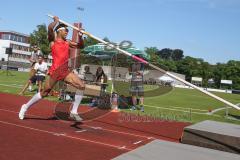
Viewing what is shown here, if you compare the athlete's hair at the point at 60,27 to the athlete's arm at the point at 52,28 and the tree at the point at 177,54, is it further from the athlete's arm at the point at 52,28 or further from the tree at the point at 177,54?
the tree at the point at 177,54

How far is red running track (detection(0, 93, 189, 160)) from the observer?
19.1ft

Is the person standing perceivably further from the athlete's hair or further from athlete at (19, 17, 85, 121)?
the athlete's hair

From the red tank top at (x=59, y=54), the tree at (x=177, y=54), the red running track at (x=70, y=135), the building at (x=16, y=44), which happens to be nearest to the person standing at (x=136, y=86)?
the red running track at (x=70, y=135)

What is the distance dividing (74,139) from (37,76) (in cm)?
1001

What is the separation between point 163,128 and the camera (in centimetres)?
977

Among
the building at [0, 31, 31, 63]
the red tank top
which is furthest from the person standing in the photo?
the building at [0, 31, 31, 63]

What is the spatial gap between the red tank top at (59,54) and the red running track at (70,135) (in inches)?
53.5

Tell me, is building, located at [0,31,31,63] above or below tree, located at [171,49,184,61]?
below

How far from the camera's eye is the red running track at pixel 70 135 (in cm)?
581

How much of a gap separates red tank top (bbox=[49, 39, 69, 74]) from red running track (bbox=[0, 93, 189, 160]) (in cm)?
136

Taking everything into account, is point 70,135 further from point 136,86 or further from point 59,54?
point 136,86

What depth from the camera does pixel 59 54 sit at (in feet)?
26.7

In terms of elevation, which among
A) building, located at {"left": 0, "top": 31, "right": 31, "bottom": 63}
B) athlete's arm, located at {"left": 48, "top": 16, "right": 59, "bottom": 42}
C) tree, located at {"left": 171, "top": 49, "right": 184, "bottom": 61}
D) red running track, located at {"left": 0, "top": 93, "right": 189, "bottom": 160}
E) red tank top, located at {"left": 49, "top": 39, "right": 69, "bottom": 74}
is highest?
tree, located at {"left": 171, "top": 49, "right": 184, "bottom": 61}

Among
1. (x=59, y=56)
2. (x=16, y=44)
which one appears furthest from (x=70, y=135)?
(x=16, y=44)
